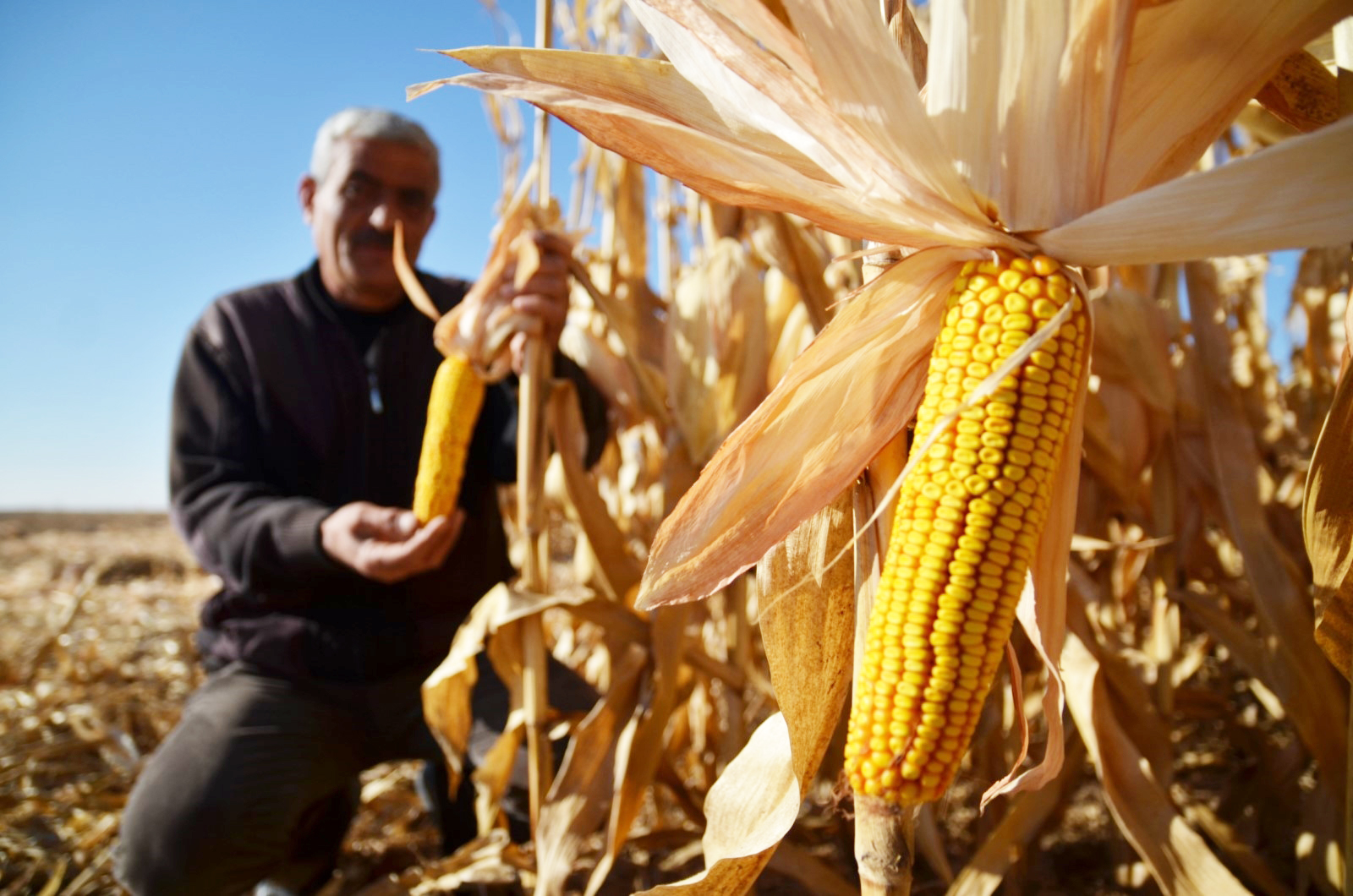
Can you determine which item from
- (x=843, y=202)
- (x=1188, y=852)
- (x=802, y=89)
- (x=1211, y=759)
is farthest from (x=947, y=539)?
(x=1211, y=759)

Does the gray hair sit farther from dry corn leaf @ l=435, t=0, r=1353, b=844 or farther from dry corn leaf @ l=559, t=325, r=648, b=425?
dry corn leaf @ l=435, t=0, r=1353, b=844

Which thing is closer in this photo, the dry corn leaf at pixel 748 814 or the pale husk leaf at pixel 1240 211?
the pale husk leaf at pixel 1240 211

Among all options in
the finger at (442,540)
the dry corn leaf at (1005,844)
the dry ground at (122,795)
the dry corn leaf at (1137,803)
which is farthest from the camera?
the dry ground at (122,795)

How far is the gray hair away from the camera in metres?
2.44

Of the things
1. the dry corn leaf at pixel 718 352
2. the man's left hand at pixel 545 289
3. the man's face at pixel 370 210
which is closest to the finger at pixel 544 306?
the man's left hand at pixel 545 289

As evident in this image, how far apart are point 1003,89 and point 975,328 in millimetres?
242

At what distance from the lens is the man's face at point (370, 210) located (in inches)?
94.8

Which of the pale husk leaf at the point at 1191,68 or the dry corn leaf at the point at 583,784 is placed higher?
the pale husk leaf at the point at 1191,68

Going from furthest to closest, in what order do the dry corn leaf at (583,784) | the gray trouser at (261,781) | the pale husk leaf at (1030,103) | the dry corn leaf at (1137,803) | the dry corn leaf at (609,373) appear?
the dry corn leaf at (609,373) → the gray trouser at (261,781) → the dry corn leaf at (583,784) → the dry corn leaf at (1137,803) → the pale husk leaf at (1030,103)

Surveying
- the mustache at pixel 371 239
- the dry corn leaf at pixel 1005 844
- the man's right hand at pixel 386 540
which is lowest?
the dry corn leaf at pixel 1005 844

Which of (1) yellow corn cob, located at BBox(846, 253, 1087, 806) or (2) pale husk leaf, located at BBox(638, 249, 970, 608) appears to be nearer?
(1) yellow corn cob, located at BBox(846, 253, 1087, 806)

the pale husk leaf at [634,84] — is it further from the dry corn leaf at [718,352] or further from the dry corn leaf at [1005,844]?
the dry corn leaf at [1005,844]

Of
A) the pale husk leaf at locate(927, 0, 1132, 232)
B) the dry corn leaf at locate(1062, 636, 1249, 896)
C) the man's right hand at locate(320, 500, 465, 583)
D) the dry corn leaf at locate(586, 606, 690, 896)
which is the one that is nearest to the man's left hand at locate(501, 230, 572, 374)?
the man's right hand at locate(320, 500, 465, 583)

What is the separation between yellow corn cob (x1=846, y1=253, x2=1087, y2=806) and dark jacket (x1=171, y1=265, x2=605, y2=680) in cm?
166
